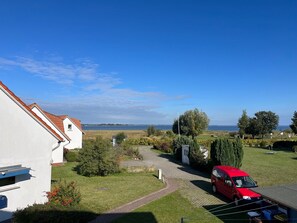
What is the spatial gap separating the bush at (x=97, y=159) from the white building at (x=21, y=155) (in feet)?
33.2

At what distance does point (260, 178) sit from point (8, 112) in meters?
19.5

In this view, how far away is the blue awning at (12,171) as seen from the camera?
10.3m

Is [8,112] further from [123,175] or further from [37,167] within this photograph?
[123,175]

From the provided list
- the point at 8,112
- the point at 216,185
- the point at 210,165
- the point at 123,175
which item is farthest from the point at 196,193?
the point at 8,112

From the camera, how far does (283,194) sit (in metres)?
7.98

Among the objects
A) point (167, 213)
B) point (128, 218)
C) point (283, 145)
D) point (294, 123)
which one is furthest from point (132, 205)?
point (283, 145)

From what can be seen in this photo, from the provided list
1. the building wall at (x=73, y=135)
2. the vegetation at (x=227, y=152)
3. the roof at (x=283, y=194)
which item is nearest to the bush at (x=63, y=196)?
the roof at (x=283, y=194)

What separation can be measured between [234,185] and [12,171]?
37.2ft

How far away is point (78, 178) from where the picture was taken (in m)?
22.0

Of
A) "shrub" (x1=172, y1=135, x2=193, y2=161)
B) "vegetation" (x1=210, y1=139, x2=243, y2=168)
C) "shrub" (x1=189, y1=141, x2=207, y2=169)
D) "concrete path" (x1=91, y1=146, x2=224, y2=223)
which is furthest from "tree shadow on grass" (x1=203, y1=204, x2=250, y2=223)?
"shrub" (x1=172, y1=135, x2=193, y2=161)

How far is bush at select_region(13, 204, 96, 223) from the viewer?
1032 centimetres

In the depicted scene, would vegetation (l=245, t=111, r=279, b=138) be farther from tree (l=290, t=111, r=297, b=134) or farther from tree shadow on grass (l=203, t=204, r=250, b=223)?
tree shadow on grass (l=203, t=204, r=250, b=223)

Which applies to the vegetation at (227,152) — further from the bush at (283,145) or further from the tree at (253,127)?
the tree at (253,127)

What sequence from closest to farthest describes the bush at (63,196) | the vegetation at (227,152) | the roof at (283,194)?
1. the roof at (283,194)
2. the bush at (63,196)
3. the vegetation at (227,152)
